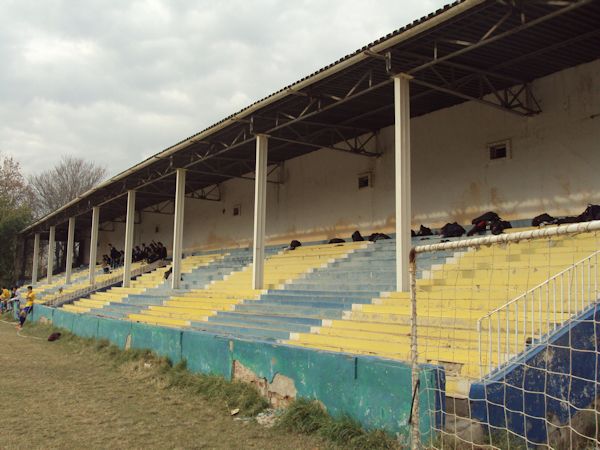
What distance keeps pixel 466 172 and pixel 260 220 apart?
506cm

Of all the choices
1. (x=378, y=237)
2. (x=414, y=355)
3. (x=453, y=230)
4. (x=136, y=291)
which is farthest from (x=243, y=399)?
(x=136, y=291)

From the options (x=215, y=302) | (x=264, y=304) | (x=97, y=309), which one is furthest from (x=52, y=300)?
(x=264, y=304)

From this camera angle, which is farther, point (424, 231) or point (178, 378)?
point (424, 231)

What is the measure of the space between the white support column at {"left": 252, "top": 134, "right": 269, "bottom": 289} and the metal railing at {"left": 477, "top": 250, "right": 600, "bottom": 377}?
699 centimetres

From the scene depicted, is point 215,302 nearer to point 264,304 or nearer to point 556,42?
point 264,304

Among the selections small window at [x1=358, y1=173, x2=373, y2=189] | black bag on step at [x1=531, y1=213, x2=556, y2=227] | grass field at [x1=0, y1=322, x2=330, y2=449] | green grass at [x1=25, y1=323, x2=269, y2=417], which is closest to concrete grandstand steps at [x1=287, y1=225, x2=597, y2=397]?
green grass at [x1=25, y1=323, x2=269, y2=417]

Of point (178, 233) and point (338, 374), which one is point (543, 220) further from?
point (178, 233)

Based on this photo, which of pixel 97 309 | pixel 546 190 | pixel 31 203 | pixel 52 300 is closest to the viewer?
pixel 546 190

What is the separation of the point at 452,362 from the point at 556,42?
21.4 ft

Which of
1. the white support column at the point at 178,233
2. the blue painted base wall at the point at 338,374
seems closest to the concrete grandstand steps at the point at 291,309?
the blue painted base wall at the point at 338,374

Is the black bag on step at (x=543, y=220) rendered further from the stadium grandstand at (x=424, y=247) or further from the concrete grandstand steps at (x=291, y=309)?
the concrete grandstand steps at (x=291, y=309)

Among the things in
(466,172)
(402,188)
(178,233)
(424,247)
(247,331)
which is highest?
(466,172)

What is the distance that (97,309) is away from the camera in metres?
17.2

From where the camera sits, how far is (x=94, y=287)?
23.2 metres
